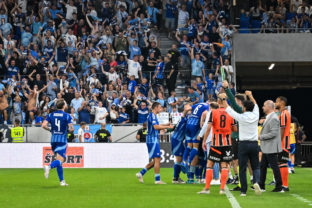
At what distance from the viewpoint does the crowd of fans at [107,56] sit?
27.9m

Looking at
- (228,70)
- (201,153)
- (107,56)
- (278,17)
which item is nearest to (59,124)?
(201,153)

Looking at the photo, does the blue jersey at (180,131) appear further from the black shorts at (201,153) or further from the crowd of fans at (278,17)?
the crowd of fans at (278,17)

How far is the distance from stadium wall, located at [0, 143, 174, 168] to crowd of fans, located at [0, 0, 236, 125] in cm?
156

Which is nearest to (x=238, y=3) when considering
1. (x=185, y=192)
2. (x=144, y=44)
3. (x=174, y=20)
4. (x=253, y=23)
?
(x=253, y=23)

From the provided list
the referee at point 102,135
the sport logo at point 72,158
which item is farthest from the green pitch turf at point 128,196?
the referee at point 102,135

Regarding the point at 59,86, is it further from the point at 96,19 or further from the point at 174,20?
the point at 174,20

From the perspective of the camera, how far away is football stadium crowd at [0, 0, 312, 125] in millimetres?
27906

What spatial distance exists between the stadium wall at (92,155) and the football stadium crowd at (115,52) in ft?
5.27

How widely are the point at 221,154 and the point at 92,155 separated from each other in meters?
14.1

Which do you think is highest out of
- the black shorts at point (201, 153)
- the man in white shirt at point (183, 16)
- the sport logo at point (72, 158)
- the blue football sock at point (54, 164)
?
the man in white shirt at point (183, 16)

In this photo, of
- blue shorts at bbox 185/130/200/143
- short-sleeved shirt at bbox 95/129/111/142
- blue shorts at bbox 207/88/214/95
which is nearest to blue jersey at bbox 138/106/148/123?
short-sleeved shirt at bbox 95/129/111/142

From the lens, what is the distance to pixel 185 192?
13.7 metres

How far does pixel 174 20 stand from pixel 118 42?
370 centimetres

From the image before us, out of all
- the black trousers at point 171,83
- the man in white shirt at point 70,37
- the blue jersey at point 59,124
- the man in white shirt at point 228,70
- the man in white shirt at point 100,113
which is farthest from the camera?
the man in white shirt at point 70,37
